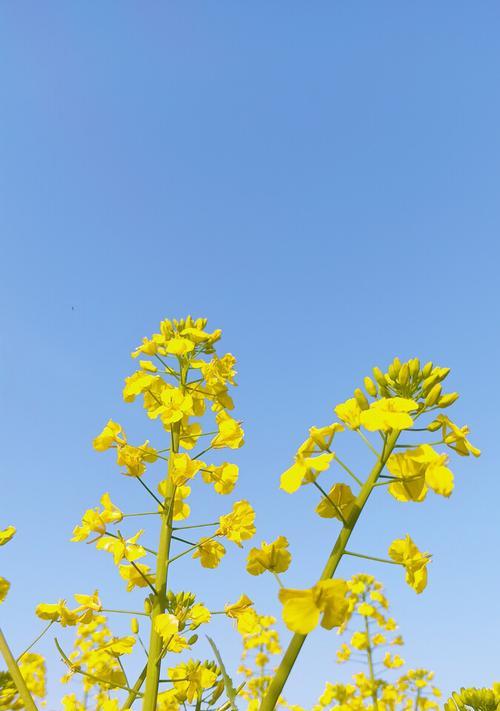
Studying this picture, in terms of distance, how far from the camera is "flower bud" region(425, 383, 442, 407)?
204cm

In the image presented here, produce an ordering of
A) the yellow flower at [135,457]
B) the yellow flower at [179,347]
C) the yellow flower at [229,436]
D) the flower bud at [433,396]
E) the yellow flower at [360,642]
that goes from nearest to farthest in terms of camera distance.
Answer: the flower bud at [433,396]
the yellow flower at [135,457]
the yellow flower at [229,436]
the yellow flower at [179,347]
the yellow flower at [360,642]

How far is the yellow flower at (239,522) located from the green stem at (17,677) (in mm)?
1111

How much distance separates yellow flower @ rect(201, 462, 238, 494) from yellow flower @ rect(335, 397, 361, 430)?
1283 mm

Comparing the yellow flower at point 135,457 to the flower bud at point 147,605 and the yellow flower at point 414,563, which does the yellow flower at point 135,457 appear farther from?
the yellow flower at point 414,563

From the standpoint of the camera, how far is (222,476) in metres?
3.08

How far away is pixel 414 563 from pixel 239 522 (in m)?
1.24

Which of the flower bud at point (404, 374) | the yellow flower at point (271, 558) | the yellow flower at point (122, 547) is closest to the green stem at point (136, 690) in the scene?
the yellow flower at point (122, 547)

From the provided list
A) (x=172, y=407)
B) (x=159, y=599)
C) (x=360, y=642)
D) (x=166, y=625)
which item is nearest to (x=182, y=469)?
(x=172, y=407)

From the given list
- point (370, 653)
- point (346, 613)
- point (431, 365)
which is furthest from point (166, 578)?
point (370, 653)

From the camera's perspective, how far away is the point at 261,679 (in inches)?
372

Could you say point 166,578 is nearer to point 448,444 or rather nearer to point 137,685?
point 137,685

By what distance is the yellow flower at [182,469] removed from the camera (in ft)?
9.05

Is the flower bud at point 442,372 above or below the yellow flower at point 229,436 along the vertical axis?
below

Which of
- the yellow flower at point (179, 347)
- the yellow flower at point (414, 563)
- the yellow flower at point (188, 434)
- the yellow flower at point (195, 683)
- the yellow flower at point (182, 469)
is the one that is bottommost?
the yellow flower at point (195, 683)
